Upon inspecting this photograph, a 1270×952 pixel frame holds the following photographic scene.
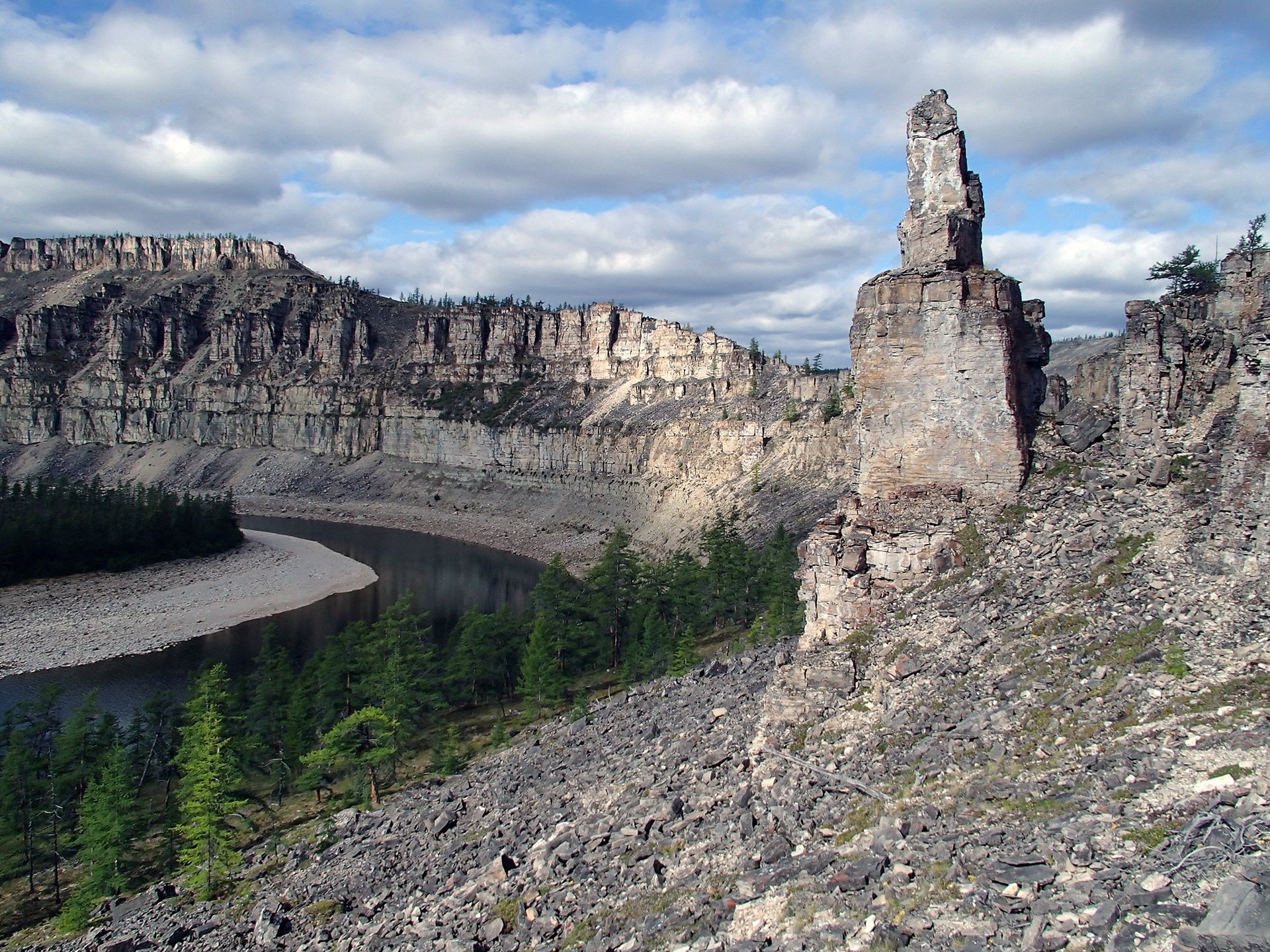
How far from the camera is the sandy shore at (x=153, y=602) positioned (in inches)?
2150

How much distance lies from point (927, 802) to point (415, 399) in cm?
14397

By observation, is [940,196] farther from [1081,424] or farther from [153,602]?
[153,602]

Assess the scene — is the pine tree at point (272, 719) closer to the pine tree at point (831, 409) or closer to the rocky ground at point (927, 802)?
Answer: the rocky ground at point (927, 802)

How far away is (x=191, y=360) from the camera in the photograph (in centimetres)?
17712

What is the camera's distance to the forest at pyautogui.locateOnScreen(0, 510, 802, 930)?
82.3 feet

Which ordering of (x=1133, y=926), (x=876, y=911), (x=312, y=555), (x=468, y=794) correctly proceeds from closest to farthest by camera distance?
(x=1133, y=926) → (x=876, y=911) → (x=468, y=794) → (x=312, y=555)

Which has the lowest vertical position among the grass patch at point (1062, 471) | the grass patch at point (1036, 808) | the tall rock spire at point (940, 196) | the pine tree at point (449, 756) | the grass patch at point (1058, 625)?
the pine tree at point (449, 756)

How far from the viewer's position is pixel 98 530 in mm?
78562

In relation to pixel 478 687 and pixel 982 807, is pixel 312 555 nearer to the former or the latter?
pixel 478 687

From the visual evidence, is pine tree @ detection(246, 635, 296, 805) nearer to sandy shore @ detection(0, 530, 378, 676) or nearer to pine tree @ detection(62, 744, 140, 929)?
pine tree @ detection(62, 744, 140, 929)

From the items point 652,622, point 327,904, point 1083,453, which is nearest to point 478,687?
point 652,622

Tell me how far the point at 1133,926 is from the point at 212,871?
23216mm

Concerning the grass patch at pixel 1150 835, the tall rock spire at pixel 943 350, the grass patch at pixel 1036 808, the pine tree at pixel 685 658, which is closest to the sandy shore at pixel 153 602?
the pine tree at pixel 685 658

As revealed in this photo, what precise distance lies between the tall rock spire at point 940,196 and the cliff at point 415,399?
173 ft
